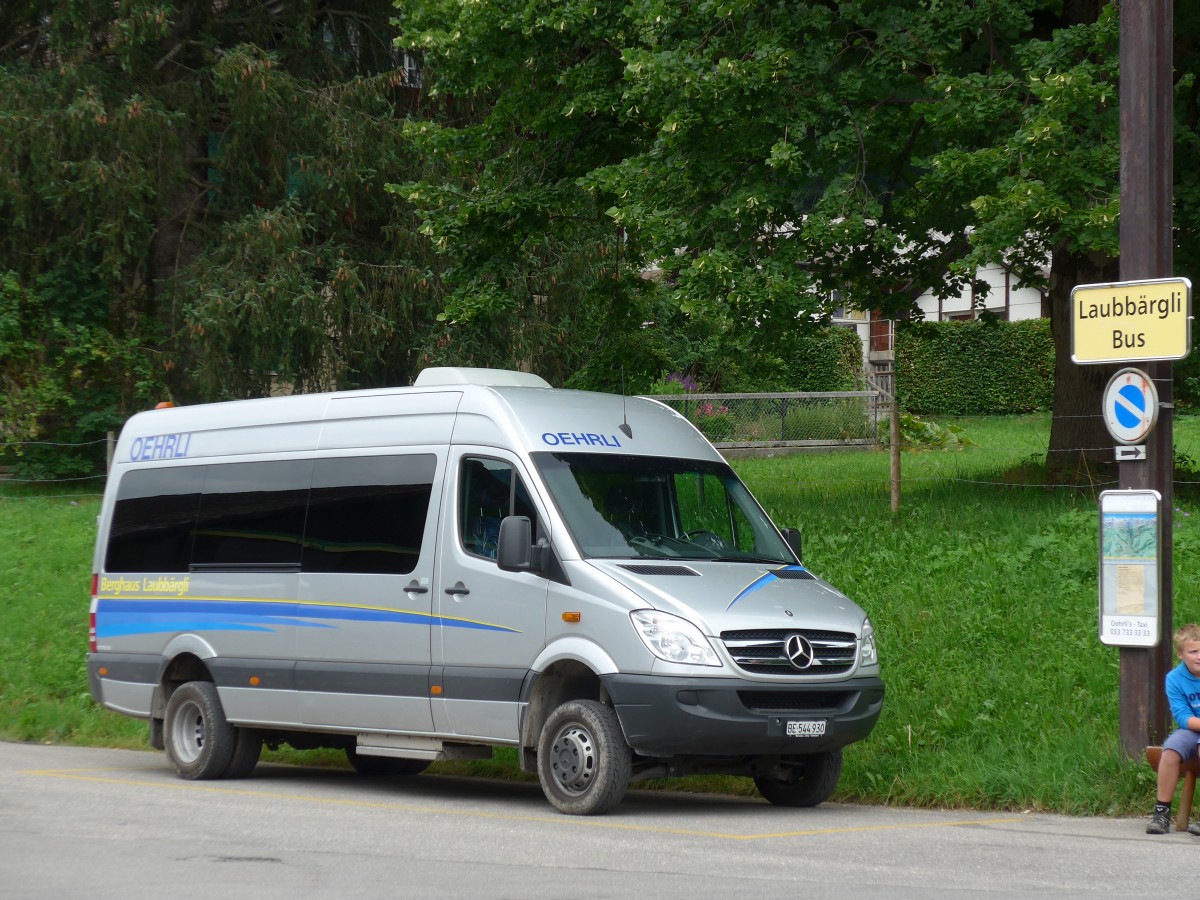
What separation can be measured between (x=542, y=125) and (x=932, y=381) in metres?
25.8

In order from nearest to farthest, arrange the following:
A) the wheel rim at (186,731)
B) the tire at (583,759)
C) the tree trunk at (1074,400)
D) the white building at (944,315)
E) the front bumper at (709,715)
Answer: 1. the front bumper at (709,715)
2. the tire at (583,759)
3. the wheel rim at (186,731)
4. the tree trunk at (1074,400)
5. the white building at (944,315)

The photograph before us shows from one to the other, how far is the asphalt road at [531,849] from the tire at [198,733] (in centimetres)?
83

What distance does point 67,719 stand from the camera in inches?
622

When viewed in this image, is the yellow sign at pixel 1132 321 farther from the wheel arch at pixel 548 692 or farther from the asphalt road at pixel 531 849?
the wheel arch at pixel 548 692

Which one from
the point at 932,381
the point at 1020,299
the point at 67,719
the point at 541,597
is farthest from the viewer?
the point at 1020,299

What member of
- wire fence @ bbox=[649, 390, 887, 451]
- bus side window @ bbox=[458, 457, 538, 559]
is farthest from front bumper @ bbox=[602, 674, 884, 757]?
wire fence @ bbox=[649, 390, 887, 451]

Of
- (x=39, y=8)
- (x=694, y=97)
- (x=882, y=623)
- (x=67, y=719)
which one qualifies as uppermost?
(x=39, y=8)

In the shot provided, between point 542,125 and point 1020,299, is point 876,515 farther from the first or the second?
point 1020,299

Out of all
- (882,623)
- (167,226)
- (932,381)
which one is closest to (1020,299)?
(932,381)

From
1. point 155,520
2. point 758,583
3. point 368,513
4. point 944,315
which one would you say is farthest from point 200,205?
point 944,315

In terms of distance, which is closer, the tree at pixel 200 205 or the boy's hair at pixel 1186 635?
the boy's hair at pixel 1186 635

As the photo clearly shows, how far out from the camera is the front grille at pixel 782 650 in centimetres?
952

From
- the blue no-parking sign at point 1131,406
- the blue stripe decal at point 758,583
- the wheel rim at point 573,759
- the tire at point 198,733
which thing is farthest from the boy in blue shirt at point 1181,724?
the tire at point 198,733

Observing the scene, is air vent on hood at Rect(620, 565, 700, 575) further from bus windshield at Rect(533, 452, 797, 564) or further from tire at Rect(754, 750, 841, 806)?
tire at Rect(754, 750, 841, 806)
